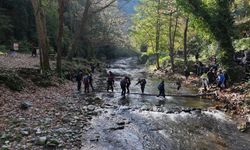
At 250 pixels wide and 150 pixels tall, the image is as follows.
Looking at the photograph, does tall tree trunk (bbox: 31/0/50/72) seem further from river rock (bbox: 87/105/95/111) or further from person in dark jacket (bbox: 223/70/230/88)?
person in dark jacket (bbox: 223/70/230/88)

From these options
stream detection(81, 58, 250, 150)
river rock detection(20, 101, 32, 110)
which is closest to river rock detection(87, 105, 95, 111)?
stream detection(81, 58, 250, 150)

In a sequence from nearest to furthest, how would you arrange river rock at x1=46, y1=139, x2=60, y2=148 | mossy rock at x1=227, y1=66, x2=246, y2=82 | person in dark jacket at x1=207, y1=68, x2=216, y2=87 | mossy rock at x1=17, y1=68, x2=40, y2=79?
1. river rock at x1=46, y1=139, x2=60, y2=148
2. mossy rock at x1=17, y1=68, x2=40, y2=79
3. mossy rock at x1=227, y1=66, x2=246, y2=82
4. person in dark jacket at x1=207, y1=68, x2=216, y2=87

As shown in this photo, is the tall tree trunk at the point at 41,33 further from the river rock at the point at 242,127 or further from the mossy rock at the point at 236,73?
the river rock at the point at 242,127

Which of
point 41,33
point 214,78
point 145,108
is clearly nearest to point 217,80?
point 214,78

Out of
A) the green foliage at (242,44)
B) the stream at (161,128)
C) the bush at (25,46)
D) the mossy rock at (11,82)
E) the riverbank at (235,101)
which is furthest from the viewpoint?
the bush at (25,46)

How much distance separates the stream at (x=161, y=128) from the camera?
1382cm

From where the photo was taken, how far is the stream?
1382 centimetres

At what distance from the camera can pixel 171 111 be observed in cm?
2034

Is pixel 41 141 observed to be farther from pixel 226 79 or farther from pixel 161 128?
pixel 226 79

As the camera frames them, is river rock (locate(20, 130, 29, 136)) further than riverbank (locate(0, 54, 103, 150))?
Yes

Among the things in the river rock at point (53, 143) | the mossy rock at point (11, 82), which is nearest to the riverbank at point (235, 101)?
the river rock at point (53, 143)

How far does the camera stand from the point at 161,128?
646 inches

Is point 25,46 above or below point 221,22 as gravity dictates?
below

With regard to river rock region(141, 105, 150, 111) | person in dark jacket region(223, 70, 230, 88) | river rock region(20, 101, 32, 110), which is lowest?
river rock region(141, 105, 150, 111)
